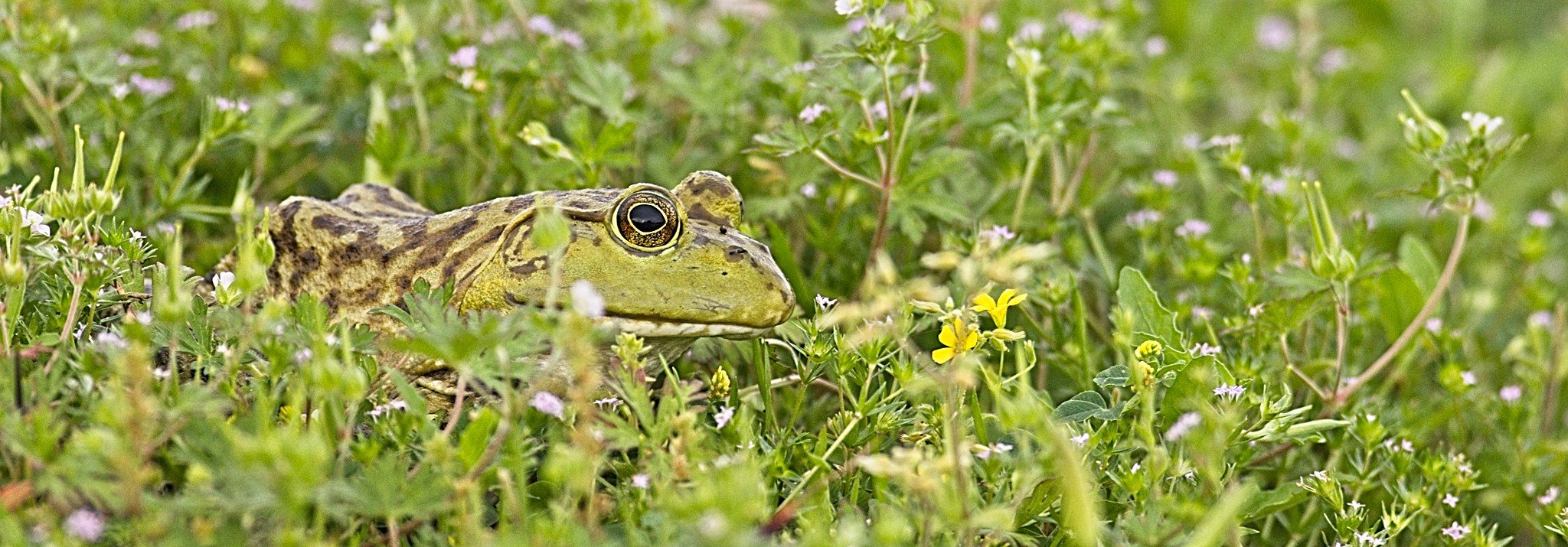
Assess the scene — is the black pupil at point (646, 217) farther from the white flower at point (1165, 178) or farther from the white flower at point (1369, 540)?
the white flower at point (1165, 178)

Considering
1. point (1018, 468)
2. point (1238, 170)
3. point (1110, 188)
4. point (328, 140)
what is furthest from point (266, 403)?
point (1110, 188)

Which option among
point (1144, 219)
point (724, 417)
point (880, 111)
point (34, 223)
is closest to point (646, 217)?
point (724, 417)

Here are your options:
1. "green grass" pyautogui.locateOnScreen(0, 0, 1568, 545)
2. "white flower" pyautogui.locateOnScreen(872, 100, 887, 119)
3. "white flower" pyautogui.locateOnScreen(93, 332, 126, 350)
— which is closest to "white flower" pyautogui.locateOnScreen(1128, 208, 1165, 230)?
"green grass" pyautogui.locateOnScreen(0, 0, 1568, 545)

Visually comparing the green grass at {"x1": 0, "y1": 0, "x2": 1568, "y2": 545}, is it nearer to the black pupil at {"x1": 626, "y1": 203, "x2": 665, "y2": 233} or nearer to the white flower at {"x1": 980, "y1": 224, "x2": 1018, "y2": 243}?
the white flower at {"x1": 980, "y1": 224, "x2": 1018, "y2": 243}

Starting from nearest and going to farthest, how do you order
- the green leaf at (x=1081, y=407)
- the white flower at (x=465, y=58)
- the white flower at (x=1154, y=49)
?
the green leaf at (x=1081, y=407)
the white flower at (x=465, y=58)
the white flower at (x=1154, y=49)

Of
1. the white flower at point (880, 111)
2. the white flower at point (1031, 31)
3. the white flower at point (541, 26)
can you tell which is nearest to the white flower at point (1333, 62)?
the white flower at point (1031, 31)

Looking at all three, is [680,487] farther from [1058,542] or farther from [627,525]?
[1058,542]
